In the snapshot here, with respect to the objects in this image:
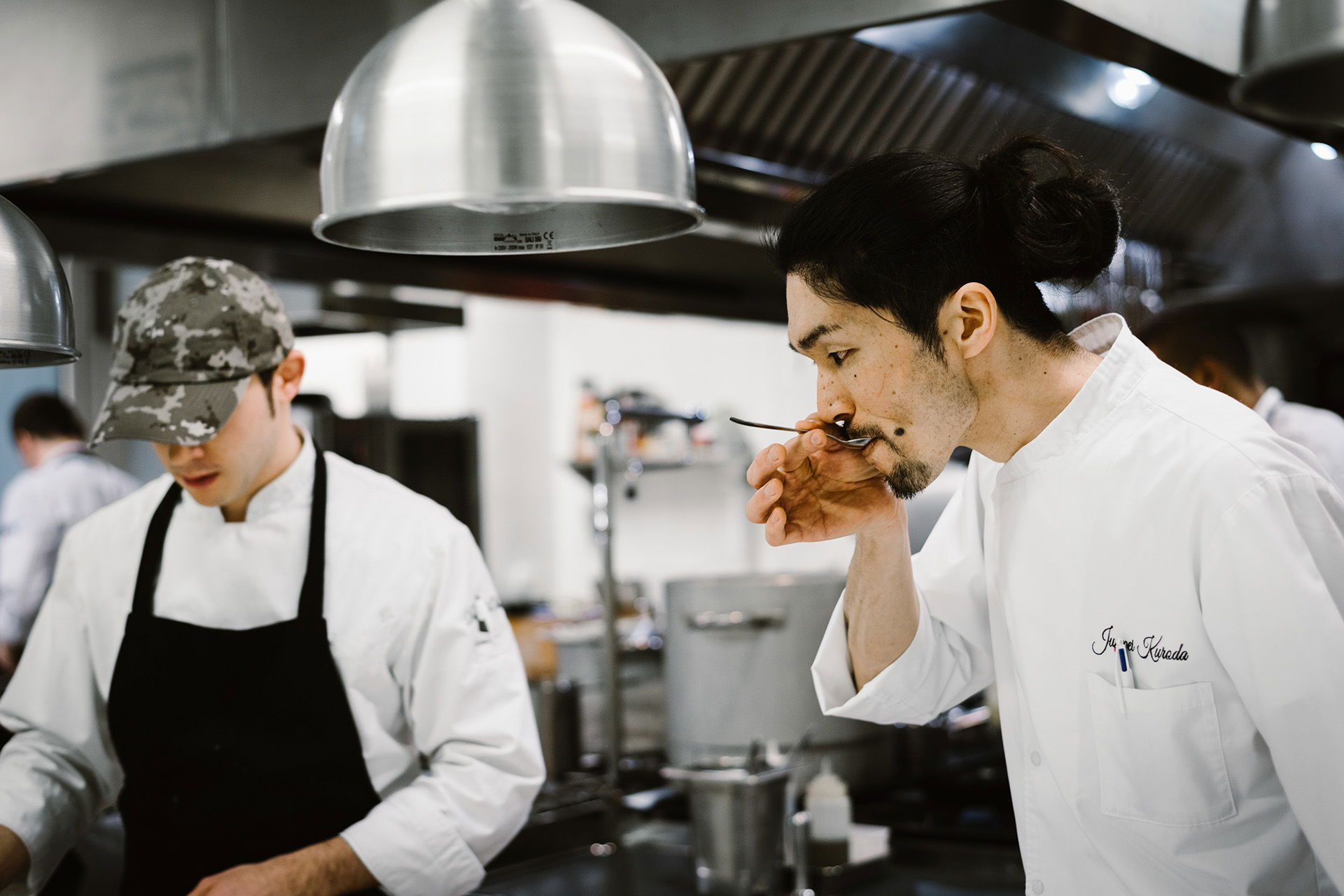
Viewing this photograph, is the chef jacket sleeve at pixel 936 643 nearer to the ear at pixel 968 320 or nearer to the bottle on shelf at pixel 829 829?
the ear at pixel 968 320

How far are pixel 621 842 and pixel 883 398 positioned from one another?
144 centimetres

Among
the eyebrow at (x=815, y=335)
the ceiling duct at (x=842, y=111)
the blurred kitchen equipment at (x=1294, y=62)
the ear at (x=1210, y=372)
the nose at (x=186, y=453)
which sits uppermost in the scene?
the ceiling duct at (x=842, y=111)

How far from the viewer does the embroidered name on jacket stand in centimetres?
130

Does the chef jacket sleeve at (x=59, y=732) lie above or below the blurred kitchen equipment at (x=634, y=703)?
above

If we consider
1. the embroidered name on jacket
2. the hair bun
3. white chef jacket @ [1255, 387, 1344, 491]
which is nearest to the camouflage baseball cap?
the hair bun

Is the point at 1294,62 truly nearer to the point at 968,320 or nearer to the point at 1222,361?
the point at 968,320

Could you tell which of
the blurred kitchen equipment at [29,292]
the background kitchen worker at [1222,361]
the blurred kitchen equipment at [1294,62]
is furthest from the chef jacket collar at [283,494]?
the background kitchen worker at [1222,361]

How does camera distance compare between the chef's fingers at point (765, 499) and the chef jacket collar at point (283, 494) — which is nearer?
the chef's fingers at point (765, 499)

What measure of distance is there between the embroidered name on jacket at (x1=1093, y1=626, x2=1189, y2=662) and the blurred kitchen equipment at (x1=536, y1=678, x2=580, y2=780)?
161cm

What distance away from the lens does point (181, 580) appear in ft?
6.12

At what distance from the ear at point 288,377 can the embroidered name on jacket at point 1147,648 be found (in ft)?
3.88

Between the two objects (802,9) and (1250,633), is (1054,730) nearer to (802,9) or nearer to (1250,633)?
(1250,633)

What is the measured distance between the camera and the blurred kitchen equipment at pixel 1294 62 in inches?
69.4

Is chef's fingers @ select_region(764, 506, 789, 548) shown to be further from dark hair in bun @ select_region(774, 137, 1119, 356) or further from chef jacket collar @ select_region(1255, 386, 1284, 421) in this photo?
chef jacket collar @ select_region(1255, 386, 1284, 421)
